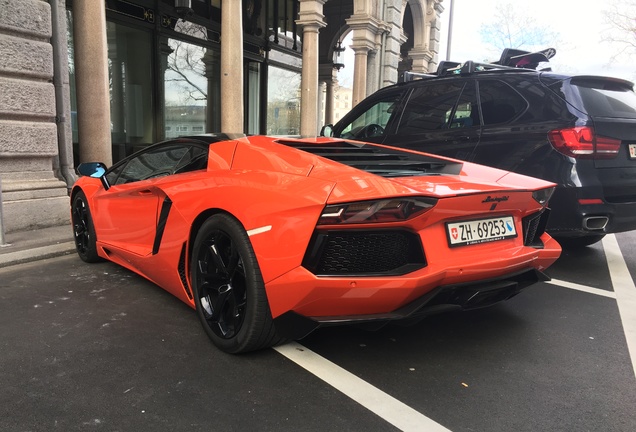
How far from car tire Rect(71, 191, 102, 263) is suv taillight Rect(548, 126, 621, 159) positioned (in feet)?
13.9

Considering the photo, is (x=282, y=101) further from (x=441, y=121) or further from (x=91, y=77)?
(x=441, y=121)

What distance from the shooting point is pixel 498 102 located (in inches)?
193

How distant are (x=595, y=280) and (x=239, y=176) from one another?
3481mm

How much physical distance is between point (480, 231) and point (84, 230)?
3750mm

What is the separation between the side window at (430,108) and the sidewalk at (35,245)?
3.91 m

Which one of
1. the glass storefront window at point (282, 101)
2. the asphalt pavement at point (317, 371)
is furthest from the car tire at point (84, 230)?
the glass storefront window at point (282, 101)

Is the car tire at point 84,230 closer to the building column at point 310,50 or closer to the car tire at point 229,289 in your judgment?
the car tire at point 229,289

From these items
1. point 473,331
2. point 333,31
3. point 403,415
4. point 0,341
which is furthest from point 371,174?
point 333,31

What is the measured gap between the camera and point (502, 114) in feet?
15.9

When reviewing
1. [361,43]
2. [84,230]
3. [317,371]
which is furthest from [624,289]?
[361,43]

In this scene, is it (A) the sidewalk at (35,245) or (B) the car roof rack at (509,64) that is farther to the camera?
(B) the car roof rack at (509,64)

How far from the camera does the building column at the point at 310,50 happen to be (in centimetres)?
1301

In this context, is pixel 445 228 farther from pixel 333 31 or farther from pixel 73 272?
pixel 333 31

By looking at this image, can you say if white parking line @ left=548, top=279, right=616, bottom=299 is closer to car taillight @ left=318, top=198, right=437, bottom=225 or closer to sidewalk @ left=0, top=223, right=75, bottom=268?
car taillight @ left=318, top=198, right=437, bottom=225
